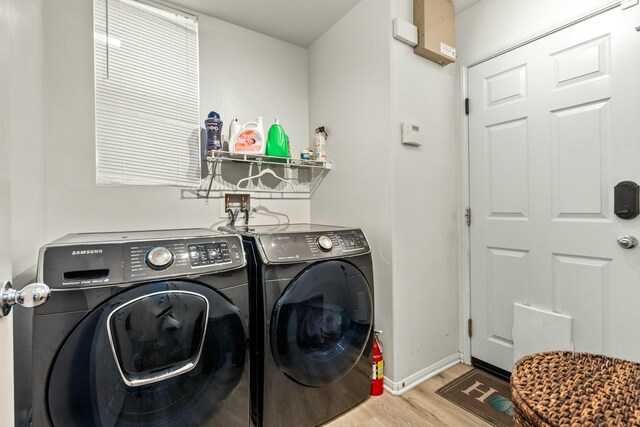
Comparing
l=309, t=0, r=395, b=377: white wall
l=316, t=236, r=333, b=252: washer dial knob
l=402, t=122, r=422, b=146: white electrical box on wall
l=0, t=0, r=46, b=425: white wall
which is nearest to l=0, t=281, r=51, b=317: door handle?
l=0, t=0, r=46, b=425: white wall

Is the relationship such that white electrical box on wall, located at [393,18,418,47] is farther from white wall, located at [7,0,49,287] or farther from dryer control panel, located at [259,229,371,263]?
white wall, located at [7,0,49,287]

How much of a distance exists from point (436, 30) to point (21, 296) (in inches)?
89.3

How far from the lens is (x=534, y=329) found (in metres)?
1.73

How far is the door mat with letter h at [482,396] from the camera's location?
1554 millimetres

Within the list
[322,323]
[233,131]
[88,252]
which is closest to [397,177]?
[322,323]

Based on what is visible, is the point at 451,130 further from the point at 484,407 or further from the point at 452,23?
the point at 484,407

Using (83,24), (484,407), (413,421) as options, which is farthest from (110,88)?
(484,407)

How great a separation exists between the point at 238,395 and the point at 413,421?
90 centimetres

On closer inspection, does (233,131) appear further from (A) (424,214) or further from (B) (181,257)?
(A) (424,214)

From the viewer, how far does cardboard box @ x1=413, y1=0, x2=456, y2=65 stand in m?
1.82

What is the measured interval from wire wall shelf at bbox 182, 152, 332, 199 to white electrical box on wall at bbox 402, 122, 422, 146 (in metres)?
0.62

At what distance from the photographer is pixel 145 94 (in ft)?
5.83

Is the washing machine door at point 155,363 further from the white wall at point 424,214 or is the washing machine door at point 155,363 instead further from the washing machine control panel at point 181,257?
the white wall at point 424,214

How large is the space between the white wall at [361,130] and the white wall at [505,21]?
0.70 metres
